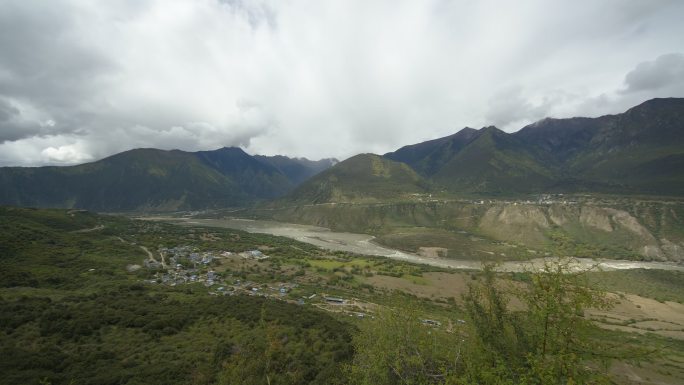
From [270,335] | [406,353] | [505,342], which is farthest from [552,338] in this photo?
[270,335]

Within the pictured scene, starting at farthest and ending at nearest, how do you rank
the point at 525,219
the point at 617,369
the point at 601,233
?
1. the point at 525,219
2. the point at 601,233
3. the point at 617,369

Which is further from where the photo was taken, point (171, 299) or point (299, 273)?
point (299, 273)

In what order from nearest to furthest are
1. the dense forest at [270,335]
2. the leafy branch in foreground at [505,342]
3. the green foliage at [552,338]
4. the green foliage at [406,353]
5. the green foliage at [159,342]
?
the green foliage at [552,338]
the leafy branch in foreground at [505,342]
the dense forest at [270,335]
the green foliage at [406,353]
the green foliage at [159,342]

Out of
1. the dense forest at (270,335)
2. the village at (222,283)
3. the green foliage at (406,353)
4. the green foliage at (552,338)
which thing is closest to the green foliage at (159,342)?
the dense forest at (270,335)

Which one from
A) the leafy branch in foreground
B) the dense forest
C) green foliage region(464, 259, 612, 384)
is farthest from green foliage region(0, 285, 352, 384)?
green foliage region(464, 259, 612, 384)

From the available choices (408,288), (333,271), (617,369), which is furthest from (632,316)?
(333,271)

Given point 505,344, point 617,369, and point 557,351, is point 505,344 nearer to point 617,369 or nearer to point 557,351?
point 557,351

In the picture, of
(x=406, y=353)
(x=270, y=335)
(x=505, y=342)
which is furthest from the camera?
(x=270, y=335)

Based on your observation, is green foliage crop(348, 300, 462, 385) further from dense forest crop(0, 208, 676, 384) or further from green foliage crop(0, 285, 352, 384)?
green foliage crop(0, 285, 352, 384)

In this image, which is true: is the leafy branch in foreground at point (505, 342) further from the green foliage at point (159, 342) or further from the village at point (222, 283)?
the village at point (222, 283)

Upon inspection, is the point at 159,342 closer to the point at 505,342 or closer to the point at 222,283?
the point at 505,342

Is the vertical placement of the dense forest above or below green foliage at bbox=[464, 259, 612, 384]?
below
